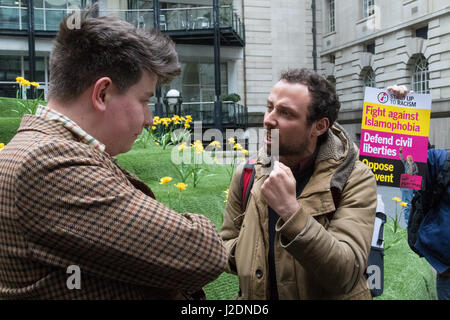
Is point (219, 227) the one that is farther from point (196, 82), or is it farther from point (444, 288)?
point (196, 82)

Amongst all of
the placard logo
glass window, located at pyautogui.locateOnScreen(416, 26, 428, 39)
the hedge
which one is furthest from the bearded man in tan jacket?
glass window, located at pyautogui.locateOnScreen(416, 26, 428, 39)

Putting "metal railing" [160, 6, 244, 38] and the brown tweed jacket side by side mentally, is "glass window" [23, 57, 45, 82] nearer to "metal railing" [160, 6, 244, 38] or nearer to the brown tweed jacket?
"metal railing" [160, 6, 244, 38]

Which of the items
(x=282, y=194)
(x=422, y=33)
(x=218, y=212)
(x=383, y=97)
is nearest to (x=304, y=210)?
(x=282, y=194)

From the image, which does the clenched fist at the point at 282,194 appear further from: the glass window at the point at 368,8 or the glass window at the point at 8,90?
the glass window at the point at 368,8

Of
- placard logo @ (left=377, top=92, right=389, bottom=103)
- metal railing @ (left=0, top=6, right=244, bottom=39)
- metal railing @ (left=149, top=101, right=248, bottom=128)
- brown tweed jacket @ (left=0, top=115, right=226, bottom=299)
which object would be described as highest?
metal railing @ (left=0, top=6, right=244, bottom=39)

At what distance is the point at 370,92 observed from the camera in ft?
9.76

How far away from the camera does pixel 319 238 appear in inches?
61.2

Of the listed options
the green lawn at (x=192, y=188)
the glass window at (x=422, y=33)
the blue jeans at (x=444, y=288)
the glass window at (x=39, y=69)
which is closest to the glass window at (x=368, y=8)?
the glass window at (x=422, y=33)

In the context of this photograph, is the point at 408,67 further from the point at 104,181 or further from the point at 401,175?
the point at 104,181

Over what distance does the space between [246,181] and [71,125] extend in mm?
1046

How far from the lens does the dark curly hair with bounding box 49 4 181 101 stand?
1232mm

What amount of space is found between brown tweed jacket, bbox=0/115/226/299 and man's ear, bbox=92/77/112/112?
126 mm

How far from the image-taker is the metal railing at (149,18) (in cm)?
1817

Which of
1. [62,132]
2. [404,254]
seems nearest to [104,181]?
[62,132]
